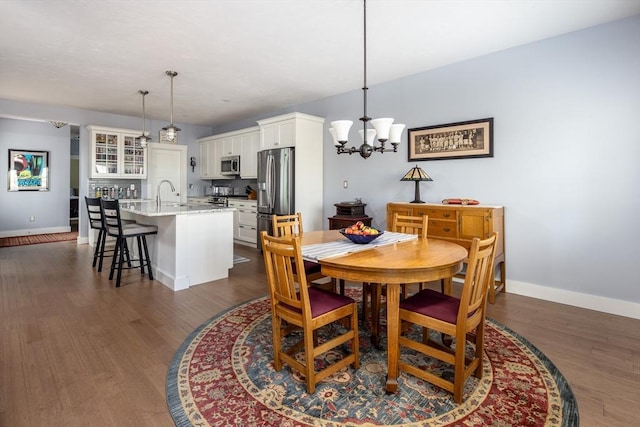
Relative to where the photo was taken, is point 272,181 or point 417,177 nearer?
point 417,177

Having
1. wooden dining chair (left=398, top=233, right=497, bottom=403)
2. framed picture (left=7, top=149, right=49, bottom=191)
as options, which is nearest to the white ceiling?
wooden dining chair (left=398, top=233, right=497, bottom=403)

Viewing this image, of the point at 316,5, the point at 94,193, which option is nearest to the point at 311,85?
the point at 316,5

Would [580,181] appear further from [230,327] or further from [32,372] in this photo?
[32,372]

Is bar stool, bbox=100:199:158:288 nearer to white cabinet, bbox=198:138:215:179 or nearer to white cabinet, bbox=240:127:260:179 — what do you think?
white cabinet, bbox=240:127:260:179

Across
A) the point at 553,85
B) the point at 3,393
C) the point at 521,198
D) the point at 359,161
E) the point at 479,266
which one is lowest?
the point at 3,393

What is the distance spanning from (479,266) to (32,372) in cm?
280

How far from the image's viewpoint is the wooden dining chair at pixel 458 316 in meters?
1.76

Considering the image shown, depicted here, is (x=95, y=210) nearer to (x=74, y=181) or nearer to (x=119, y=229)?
(x=119, y=229)

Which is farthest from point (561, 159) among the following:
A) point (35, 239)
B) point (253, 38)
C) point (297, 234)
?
point (35, 239)

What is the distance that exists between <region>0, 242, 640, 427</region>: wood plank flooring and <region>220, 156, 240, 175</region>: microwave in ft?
10.8

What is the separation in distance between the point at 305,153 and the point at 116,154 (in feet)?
13.4

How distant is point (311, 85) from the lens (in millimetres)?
4812

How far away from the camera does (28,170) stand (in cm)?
739

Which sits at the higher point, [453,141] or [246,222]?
[453,141]
